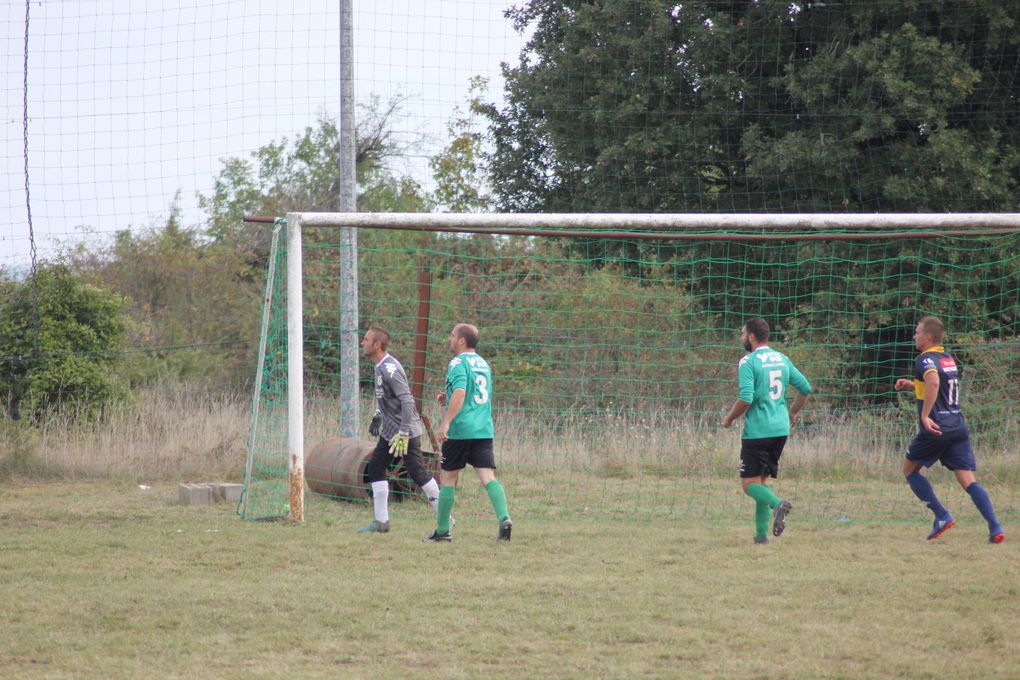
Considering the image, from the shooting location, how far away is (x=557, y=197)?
18078 millimetres

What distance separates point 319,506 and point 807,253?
9.48m

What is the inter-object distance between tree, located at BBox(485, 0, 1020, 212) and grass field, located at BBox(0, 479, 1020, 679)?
8580mm

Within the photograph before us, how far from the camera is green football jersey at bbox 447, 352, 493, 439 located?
7629 mm

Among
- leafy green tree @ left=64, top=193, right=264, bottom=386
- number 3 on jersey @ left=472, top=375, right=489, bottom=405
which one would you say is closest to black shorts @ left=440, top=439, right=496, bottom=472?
number 3 on jersey @ left=472, top=375, right=489, bottom=405

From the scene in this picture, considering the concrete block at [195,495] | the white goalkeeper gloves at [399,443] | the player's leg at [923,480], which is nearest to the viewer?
the player's leg at [923,480]

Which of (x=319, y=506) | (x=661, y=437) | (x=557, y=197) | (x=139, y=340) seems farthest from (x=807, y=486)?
(x=139, y=340)

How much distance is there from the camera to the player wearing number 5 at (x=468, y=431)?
301 inches

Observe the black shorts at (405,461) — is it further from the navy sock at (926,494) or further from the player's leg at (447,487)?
the navy sock at (926,494)

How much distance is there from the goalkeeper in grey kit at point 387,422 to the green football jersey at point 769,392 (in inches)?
99.9

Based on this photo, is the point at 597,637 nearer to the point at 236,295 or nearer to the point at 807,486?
the point at 807,486

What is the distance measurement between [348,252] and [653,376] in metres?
4.09

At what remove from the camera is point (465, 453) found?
7.78 m

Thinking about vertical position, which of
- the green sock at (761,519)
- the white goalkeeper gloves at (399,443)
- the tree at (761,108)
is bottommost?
the green sock at (761,519)

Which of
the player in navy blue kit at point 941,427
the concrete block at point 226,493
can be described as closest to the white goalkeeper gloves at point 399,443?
the concrete block at point 226,493
